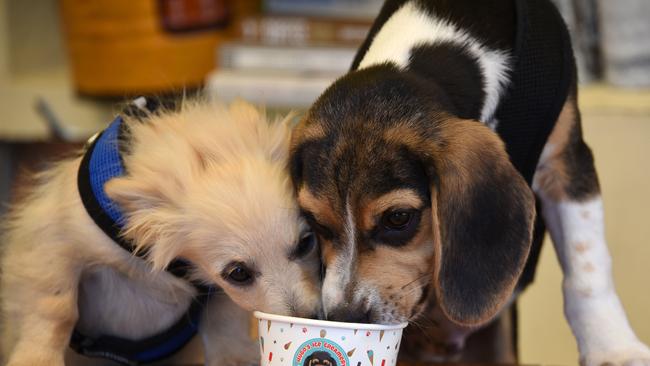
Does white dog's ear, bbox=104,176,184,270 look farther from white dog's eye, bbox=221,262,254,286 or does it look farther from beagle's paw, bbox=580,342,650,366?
beagle's paw, bbox=580,342,650,366

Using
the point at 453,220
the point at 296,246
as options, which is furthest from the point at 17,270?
the point at 453,220

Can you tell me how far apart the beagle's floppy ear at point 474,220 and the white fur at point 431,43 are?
0.57 ft

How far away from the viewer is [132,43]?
11.2ft

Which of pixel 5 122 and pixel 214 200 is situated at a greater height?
pixel 214 200

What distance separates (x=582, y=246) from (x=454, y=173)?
375 millimetres

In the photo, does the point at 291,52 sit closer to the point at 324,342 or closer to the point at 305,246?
the point at 305,246

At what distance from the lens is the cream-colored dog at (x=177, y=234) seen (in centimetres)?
150

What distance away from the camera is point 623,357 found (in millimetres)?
1529

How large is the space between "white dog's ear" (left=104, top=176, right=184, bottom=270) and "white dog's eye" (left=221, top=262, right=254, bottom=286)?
0.10 metres

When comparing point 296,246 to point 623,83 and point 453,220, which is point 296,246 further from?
point 623,83

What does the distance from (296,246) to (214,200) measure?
0.52ft

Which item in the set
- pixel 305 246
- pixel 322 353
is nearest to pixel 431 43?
pixel 305 246

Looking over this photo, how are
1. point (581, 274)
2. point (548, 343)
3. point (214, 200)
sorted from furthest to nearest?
point (548, 343) → point (581, 274) → point (214, 200)

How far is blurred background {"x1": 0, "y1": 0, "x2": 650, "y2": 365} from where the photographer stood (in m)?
2.49
